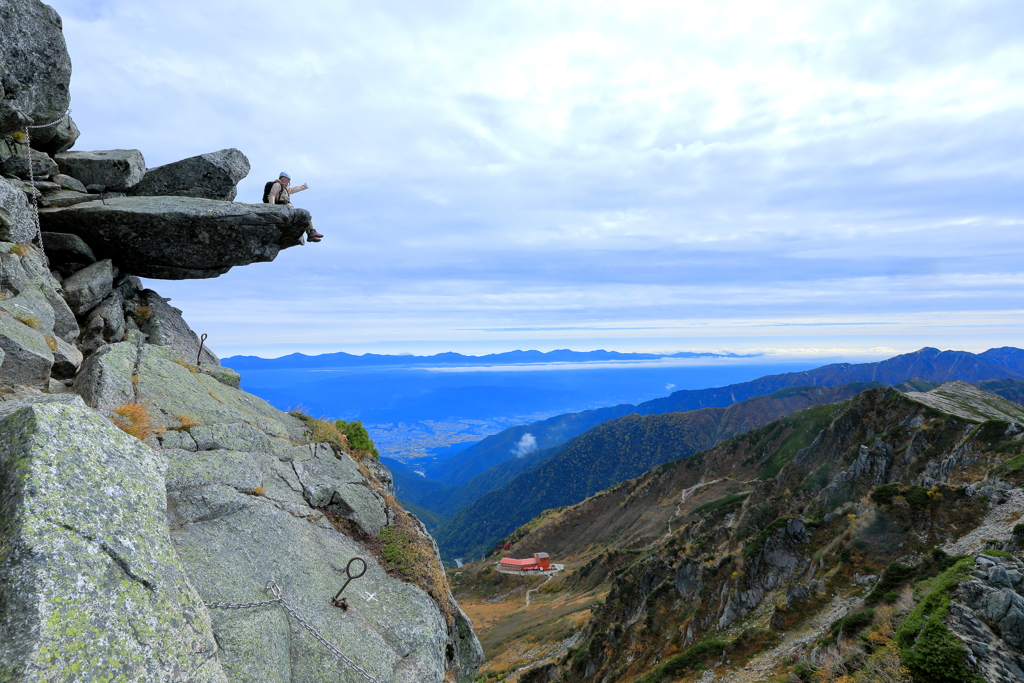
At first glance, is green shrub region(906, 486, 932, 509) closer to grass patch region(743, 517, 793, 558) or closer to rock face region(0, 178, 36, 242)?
grass patch region(743, 517, 793, 558)

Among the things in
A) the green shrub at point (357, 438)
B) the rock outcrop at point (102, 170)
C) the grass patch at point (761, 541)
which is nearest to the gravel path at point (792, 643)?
the grass patch at point (761, 541)

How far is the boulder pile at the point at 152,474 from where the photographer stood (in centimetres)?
648

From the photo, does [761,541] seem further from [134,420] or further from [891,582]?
[134,420]

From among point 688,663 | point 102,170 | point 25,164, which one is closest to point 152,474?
point 25,164

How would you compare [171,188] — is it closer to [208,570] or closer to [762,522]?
[208,570]

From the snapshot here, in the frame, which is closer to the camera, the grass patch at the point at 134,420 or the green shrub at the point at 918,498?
the grass patch at the point at 134,420

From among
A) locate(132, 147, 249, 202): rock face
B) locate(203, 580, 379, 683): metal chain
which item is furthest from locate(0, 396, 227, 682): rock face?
locate(132, 147, 249, 202): rock face

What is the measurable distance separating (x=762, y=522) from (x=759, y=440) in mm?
100232

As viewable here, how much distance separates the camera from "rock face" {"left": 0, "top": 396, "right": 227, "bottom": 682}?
567 centimetres

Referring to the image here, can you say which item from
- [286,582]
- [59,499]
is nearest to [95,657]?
[59,499]

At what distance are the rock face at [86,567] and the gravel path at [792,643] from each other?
31641 millimetres

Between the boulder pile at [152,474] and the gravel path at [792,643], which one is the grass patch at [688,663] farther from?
the boulder pile at [152,474]

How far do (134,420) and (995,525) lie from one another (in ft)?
154

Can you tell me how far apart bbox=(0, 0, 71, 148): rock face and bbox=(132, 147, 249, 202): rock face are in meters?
5.28
